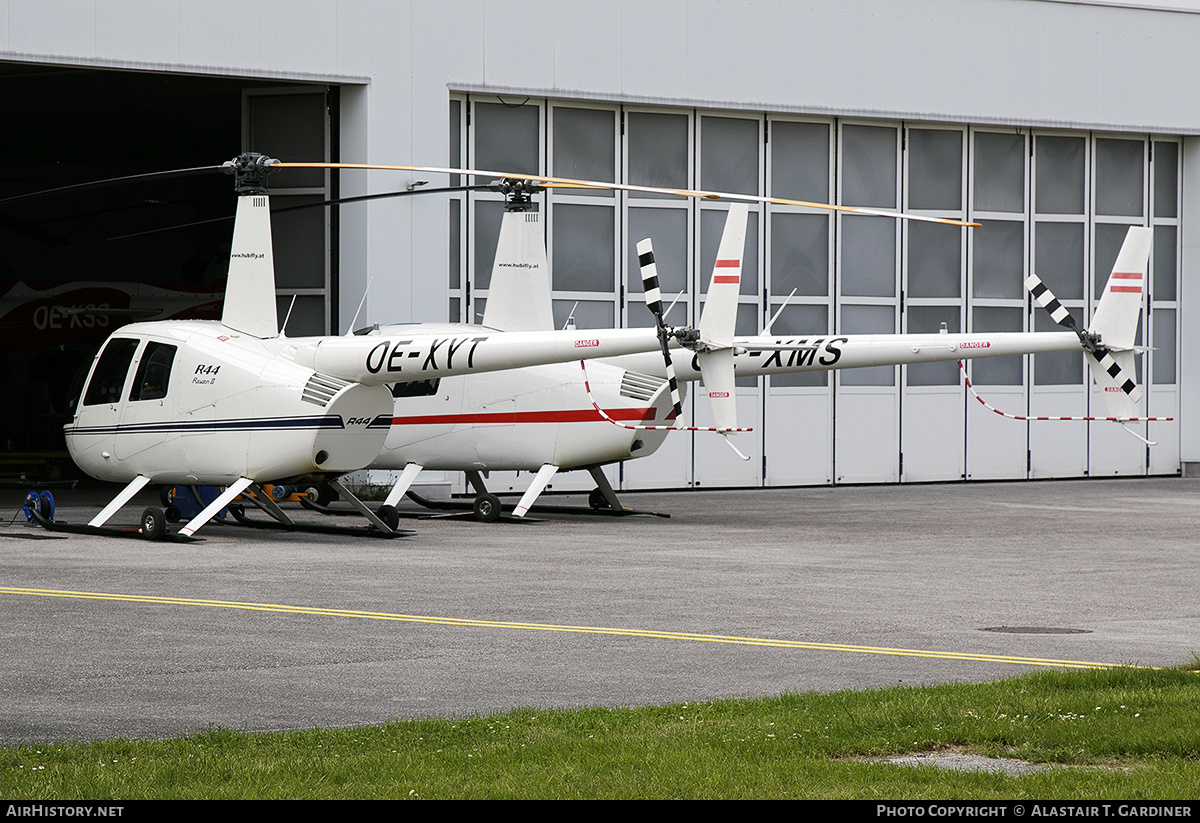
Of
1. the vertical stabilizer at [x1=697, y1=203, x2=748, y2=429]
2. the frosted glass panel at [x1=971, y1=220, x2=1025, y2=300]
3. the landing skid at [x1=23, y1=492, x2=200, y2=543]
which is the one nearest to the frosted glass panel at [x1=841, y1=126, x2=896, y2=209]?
the frosted glass panel at [x1=971, y1=220, x2=1025, y2=300]

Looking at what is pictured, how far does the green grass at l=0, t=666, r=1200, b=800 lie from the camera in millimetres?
5578

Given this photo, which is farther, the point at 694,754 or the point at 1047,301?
the point at 1047,301

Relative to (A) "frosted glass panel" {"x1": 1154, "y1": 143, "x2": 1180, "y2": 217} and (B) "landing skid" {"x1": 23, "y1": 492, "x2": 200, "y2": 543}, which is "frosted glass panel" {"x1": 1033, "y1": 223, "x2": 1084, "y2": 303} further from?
(B) "landing skid" {"x1": 23, "y1": 492, "x2": 200, "y2": 543}

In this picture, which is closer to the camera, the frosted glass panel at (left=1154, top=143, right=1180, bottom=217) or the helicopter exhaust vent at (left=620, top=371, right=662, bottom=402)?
the helicopter exhaust vent at (left=620, top=371, right=662, bottom=402)

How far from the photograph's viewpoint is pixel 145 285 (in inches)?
1119

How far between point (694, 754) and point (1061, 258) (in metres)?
22.7

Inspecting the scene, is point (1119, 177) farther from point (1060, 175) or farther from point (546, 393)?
point (546, 393)

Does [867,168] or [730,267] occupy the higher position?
[867,168]

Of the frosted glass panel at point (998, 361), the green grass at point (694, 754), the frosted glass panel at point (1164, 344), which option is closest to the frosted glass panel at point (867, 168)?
the frosted glass panel at point (998, 361)

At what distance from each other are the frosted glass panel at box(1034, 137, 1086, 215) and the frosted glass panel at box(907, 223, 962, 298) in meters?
1.91

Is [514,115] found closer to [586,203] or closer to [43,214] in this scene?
[586,203]

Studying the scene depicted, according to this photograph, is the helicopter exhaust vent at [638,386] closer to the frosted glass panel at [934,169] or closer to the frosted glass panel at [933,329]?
the frosted glass panel at [933,329]

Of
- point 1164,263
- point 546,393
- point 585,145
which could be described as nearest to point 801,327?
point 585,145

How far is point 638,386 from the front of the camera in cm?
1841
